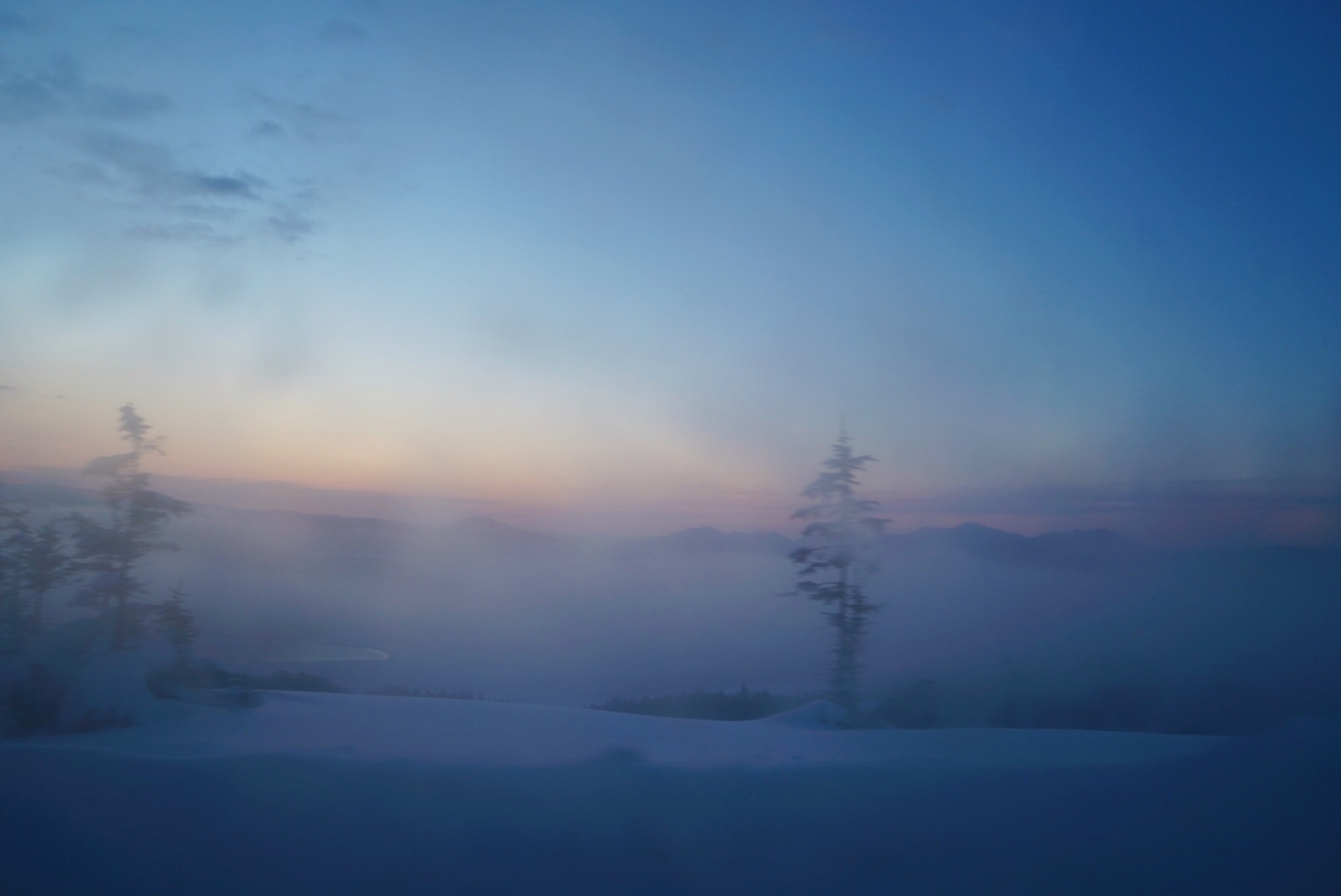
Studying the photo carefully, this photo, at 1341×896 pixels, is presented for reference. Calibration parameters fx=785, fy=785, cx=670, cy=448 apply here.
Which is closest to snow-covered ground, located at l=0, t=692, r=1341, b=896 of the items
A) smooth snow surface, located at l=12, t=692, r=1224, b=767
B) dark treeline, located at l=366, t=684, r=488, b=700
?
smooth snow surface, located at l=12, t=692, r=1224, b=767

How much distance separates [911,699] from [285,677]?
8730mm

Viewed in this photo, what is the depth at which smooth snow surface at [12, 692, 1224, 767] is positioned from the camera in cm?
599

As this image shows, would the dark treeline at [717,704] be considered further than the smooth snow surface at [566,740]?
Yes

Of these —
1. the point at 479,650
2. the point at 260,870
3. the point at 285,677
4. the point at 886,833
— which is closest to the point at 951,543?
the point at 479,650

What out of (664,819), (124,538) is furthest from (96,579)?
(664,819)

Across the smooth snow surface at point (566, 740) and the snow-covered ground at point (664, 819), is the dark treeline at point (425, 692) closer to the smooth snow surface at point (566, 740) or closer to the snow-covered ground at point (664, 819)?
the smooth snow surface at point (566, 740)

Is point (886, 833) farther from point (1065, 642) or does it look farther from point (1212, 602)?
point (1212, 602)

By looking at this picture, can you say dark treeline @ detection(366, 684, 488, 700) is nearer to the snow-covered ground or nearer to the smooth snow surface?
the smooth snow surface

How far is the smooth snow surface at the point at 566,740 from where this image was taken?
5.99 meters

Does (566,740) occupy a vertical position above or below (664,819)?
above

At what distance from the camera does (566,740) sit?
677 centimetres

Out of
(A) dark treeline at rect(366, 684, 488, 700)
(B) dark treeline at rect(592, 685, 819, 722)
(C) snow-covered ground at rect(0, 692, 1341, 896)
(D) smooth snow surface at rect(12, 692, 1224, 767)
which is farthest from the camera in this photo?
(B) dark treeline at rect(592, 685, 819, 722)

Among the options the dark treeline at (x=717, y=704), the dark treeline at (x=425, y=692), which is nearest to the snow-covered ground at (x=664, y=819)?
the dark treeline at (x=425, y=692)

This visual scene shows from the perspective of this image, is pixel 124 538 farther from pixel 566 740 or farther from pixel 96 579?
pixel 566 740
